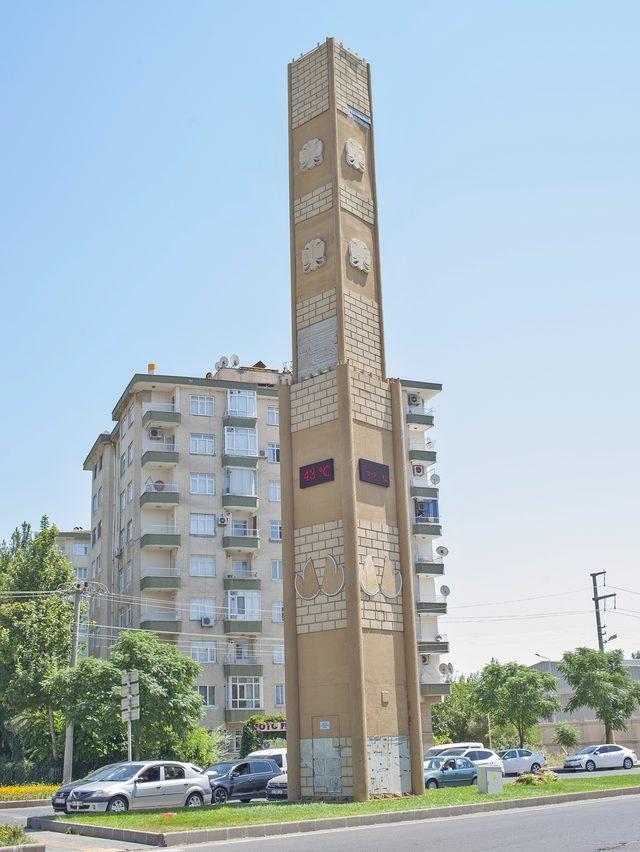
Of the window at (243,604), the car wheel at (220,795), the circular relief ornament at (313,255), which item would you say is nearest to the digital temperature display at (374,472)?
the circular relief ornament at (313,255)

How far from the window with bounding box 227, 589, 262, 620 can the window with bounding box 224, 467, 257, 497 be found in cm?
591

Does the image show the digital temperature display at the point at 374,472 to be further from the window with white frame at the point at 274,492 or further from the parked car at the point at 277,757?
the window with white frame at the point at 274,492

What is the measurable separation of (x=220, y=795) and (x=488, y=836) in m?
14.5

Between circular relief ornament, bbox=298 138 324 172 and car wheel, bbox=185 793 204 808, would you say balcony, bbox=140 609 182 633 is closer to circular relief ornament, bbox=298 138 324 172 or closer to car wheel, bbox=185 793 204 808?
car wheel, bbox=185 793 204 808

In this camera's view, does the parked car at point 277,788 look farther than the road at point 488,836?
Yes

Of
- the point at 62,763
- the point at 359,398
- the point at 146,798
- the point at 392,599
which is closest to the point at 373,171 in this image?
the point at 359,398

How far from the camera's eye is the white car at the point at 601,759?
42.6m

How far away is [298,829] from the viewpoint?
1800 centimetres

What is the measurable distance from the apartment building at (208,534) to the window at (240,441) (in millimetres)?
66

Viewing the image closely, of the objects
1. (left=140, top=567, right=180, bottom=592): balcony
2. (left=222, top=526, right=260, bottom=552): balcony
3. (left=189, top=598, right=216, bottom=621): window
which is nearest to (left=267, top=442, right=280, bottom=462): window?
(left=222, top=526, right=260, bottom=552): balcony

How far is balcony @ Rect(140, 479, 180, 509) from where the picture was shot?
180 feet

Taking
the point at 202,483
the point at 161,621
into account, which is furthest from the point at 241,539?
the point at 161,621

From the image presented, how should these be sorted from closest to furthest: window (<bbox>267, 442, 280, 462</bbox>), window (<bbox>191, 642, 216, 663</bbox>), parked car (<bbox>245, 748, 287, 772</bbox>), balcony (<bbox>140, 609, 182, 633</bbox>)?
parked car (<bbox>245, 748, 287, 772</bbox>) < balcony (<bbox>140, 609, 182, 633</bbox>) < window (<bbox>191, 642, 216, 663</bbox>) < window (<bbox>267, 442, 280, 462</bbox>)

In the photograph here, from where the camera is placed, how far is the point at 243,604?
2192 inches
